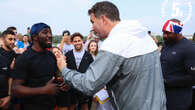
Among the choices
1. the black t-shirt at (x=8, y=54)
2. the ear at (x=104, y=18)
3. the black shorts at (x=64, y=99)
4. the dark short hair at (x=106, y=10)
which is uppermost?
the dark short hair at (x=106, y=10)

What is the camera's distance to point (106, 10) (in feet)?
6.32

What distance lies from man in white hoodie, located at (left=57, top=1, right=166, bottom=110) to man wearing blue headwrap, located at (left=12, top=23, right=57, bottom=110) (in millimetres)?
621

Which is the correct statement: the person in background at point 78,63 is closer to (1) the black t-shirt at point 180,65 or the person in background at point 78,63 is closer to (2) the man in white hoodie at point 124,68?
(1) the black t-shirt at point 180,65

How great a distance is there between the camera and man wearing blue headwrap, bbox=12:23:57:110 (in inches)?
90.1

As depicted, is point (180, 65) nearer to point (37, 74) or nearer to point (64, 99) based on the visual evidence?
point (37, 74)

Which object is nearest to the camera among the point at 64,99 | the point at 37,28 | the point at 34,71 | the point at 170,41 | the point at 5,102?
Answer: the point at 34,71

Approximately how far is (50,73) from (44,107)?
466mm

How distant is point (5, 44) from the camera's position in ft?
14.8

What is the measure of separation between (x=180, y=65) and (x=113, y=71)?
1.88 m

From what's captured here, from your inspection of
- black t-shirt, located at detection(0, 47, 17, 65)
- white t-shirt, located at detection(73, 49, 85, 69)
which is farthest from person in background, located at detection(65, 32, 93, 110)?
black t-shirt, located at detection(0, 47, 17, 65)

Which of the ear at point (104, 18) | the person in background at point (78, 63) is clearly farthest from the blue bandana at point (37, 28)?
the person in background at point (78, 63)

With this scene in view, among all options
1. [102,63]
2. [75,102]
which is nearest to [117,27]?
[102,63]

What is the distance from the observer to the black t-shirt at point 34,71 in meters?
2.38

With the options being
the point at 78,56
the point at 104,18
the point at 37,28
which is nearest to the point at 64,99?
the point at 78,56
